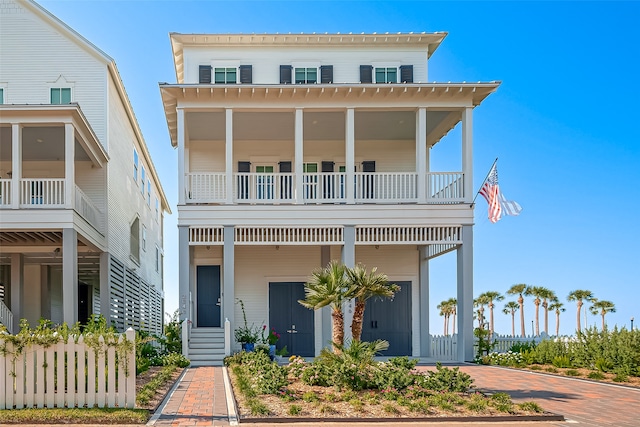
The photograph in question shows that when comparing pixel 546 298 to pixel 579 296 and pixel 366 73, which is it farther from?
pixel 366 73

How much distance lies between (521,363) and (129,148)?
1809 centimetres

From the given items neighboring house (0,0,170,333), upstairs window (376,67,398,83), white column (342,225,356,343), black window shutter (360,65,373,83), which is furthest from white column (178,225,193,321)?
upstairs window (376,67,398,83)

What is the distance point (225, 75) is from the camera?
22.6 m

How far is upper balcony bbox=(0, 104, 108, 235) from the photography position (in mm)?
17812

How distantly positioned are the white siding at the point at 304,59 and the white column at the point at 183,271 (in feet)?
19.9

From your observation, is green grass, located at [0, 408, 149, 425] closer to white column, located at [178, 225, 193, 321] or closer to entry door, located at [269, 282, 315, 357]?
white column, located at [178, 225, 193, 321]

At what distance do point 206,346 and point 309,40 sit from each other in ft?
37.2

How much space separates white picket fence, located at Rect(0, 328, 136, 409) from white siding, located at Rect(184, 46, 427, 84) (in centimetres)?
1447

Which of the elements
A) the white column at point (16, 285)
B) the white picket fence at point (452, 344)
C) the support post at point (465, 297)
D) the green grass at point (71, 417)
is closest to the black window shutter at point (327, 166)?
the support post at point (465, 297)

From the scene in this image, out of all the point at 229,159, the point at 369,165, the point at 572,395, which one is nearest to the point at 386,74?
the point at 369,165

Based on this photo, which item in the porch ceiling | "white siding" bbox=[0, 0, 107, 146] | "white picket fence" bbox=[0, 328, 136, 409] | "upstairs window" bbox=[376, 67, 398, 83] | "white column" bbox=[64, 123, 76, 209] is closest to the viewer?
"white picket fence" bbox=[0, 328, 136, 409]

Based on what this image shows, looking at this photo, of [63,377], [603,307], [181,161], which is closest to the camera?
[63,377]

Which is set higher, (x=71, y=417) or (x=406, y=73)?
(x=406, y=73)

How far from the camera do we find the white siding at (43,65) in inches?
859
